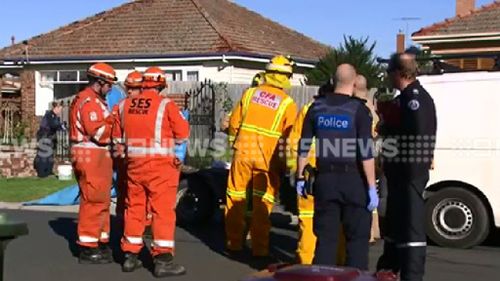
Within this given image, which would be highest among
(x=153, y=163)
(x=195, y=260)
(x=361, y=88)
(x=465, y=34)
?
(x=465, y=34)

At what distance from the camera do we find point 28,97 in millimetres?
29266

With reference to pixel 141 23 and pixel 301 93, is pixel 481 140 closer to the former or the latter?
pixel 301 93

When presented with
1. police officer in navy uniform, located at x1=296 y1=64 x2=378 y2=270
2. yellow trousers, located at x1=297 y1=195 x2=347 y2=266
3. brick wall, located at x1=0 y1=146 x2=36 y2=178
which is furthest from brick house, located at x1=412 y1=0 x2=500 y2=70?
police officer in navy uniform, located at x1=296 y1=64 x2=378 y2=270

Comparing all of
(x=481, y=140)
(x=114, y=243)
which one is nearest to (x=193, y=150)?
(x=114, y=243)

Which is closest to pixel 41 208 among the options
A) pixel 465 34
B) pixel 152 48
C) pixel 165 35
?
pixel 152 48

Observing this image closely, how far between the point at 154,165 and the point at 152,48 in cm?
1997

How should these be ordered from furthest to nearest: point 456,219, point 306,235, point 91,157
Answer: point 456,219
point 91,157
point 306,235

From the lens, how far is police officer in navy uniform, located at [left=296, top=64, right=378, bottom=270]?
6.93 metres

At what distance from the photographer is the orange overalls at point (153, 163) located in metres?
8.45

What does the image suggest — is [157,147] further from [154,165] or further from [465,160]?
[465,160]

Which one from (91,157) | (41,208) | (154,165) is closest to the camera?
(154,165)

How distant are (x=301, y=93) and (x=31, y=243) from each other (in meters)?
13.3

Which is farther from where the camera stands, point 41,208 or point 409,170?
point 41,208

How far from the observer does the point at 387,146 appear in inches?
308
